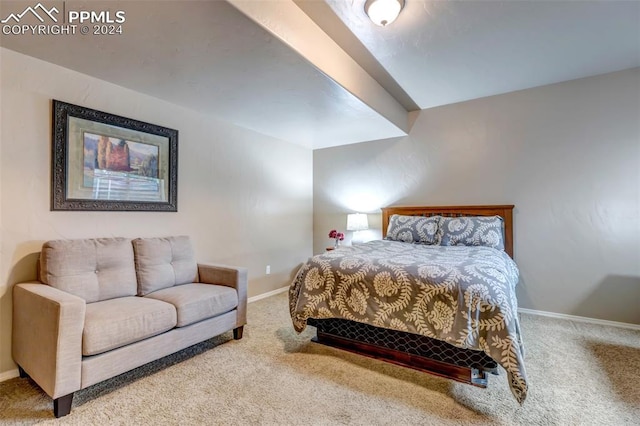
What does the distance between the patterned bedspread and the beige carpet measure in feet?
1.04

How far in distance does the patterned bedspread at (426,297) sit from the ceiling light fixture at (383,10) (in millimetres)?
A: 1738

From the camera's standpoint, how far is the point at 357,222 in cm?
438

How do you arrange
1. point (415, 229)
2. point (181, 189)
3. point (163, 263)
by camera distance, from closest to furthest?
point (163, 263)
point (181, 189)
point (415, 229)

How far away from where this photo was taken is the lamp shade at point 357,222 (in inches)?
172

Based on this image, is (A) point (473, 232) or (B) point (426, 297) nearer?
(B) point (426, 297)

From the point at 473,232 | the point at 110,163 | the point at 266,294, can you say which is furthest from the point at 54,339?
the point at 473,232

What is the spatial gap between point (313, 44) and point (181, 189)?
1970mm

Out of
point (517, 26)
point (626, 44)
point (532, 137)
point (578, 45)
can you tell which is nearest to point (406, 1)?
point (517, 26)

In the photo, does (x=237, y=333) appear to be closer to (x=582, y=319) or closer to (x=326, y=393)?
(x=326, y=393)

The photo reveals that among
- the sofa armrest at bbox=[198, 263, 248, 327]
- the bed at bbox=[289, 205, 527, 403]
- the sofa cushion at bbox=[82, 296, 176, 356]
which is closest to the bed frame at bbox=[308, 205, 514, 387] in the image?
the bed at bbox=[289, 205, 527, 403]

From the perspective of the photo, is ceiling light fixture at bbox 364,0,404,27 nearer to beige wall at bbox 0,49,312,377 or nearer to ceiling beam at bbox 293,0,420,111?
ceiling beam at bbox 293,0,420,111

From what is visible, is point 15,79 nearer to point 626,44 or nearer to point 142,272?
point 142,272

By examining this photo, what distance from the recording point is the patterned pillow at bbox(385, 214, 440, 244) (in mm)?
3561

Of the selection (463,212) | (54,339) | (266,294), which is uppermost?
(463,212)
